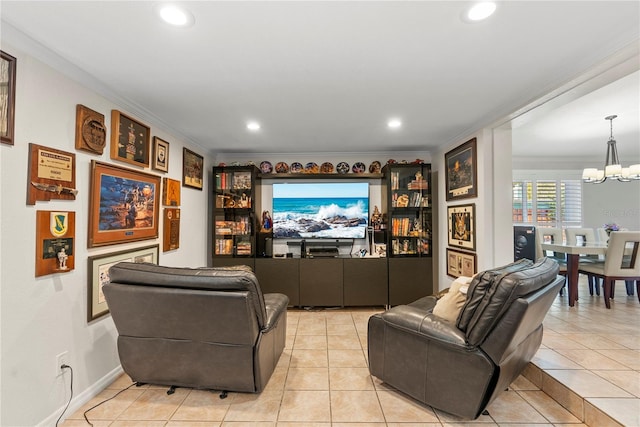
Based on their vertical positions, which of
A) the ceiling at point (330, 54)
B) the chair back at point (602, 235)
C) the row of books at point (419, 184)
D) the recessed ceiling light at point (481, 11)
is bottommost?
the chair back at point (602, 235)

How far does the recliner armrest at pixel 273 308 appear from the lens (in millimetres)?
2119

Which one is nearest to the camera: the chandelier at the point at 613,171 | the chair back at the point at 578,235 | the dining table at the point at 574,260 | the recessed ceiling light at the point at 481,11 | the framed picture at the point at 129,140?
the recessed ceiling light at the point at 481,11

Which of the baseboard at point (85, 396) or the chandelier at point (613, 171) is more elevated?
the chandelier at point (613, 171)

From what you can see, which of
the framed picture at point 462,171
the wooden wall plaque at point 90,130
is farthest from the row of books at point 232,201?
the framed picture at point 462,171

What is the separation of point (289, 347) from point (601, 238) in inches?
227

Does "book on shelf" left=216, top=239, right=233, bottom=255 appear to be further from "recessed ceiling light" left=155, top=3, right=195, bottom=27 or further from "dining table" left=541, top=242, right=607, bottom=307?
"dining table" left=541, top=242, right=607, bottom=307

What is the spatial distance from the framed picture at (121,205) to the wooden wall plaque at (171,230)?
0.58 feet

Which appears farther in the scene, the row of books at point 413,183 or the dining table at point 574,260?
the row of books at point 413,183

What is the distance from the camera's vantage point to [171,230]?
320cm

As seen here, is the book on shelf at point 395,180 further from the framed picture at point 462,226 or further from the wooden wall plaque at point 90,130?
the wooden wall plaque at point 90,130

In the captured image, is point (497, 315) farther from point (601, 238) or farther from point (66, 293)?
point (601, 238)

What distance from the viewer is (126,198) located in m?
2.50

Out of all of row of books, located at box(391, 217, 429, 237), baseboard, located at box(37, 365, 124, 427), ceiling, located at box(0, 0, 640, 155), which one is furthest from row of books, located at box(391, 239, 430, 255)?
baseboard, located at box(37, 365, 124, 427)

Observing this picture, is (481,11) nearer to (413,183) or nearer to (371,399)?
(371,399)
